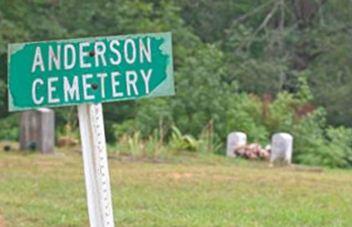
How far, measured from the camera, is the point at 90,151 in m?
4.52

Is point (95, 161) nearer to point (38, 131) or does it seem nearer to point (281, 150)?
point (38, 131)

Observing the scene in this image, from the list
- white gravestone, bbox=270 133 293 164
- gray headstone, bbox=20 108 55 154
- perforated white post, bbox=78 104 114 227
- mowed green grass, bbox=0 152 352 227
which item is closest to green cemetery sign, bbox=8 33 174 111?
perforated white post, bbox=78 104 114 227

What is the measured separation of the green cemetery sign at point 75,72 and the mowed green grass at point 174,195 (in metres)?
2.58

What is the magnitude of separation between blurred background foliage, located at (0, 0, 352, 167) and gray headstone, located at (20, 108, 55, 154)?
2.07 metres

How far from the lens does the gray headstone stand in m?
12.9

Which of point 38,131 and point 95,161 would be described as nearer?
point 95,161

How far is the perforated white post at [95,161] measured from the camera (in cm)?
448

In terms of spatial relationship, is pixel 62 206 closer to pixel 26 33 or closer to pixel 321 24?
pixel 26 33

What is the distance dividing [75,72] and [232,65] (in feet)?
64.2

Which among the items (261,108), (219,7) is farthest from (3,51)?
(219,7)

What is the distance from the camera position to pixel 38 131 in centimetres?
1303

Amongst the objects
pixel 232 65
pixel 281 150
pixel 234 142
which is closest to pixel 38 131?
pixel 234 142

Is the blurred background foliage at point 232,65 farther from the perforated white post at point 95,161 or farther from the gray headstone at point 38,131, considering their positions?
the perforated white post at point 95,161

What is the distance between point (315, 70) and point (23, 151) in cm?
1268
